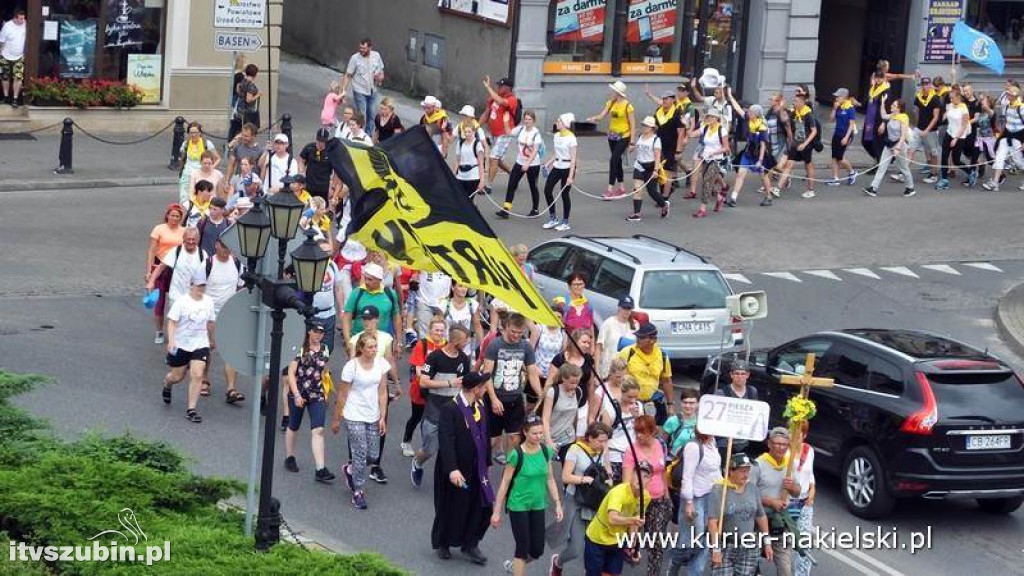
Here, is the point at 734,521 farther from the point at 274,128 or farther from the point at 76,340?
the point at 274,128

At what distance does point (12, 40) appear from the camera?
1143 inches

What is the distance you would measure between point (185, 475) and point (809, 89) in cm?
2510

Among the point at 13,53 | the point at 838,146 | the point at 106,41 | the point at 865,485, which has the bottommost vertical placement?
the point at 865,485

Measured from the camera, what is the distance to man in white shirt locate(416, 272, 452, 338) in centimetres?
1862

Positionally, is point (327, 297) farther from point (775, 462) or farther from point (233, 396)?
point (775, 462)

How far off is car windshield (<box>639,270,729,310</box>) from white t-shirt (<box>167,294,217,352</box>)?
5048mm

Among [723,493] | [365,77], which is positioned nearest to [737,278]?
[365,77]

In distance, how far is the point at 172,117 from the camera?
30.8 meters

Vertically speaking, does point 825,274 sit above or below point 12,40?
below

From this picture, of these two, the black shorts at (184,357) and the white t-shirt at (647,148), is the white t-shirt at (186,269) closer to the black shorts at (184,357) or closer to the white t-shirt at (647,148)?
the black shorts at (184,357)

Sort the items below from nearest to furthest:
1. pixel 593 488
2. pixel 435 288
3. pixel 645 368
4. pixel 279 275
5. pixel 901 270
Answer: pixel 279 275 → pixel 593 488 → pixel 645 368 → pixel 435 288 → pixel 901 270

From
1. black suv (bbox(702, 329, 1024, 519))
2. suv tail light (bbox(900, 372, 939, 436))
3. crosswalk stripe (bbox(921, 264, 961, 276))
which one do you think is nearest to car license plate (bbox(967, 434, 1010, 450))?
black suv (bbox(702, 329, 1024, 519))

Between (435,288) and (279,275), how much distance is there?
207 inches

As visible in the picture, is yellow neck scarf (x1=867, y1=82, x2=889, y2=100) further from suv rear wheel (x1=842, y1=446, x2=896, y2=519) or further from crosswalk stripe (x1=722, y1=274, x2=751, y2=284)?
suv rear wheel (x1=842, y1=446, x2=896, y2=519)
